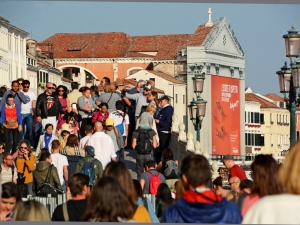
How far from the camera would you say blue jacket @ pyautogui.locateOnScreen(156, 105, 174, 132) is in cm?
1950

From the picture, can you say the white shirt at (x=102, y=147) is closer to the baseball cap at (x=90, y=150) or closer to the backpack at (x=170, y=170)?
the baseball cap at (x=90, y=150)

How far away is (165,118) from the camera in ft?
64.3

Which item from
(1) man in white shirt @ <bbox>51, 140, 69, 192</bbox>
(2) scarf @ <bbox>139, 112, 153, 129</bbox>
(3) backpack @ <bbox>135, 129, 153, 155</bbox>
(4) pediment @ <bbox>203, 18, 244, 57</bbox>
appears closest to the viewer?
(1) man in white shirt @ <bbox>51, 140, 69, 192</bbox>

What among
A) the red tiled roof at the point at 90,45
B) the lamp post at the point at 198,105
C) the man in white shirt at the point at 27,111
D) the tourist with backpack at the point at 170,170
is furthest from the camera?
the red tiled roof at the point at 90,45

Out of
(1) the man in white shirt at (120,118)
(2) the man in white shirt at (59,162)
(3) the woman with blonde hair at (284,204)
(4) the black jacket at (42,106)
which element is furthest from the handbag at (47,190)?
(3) the woman with blonde hair at (284,204)

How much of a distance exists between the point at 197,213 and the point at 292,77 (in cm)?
958

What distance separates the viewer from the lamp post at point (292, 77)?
16.7m

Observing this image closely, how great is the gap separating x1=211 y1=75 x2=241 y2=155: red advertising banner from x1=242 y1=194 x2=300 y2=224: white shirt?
78.4 m

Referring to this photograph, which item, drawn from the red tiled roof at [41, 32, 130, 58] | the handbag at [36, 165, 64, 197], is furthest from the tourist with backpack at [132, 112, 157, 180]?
the red tiled roof at [41, 32, 130, 58]

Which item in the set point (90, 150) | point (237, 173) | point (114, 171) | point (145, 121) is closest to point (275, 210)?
point (114, 171)

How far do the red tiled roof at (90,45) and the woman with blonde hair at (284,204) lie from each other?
97395 mm

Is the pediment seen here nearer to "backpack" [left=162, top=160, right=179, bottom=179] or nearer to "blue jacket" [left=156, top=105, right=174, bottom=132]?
"blue jacket" [left=156, top=105, right=174, bottom=132]

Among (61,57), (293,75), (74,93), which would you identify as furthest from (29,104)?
(61,57)

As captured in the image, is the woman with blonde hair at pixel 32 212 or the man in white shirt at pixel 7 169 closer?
the woman with blonde hair at pixel 32 212
